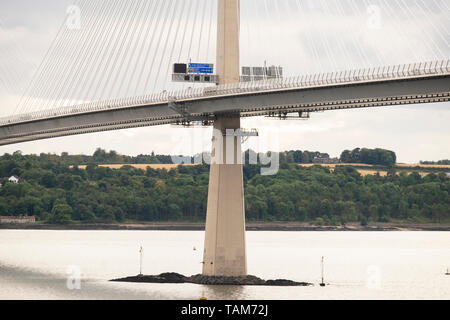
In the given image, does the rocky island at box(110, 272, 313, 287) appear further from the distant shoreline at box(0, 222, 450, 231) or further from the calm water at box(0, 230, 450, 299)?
the distant shoreline at box(0, 222, 450, 231)

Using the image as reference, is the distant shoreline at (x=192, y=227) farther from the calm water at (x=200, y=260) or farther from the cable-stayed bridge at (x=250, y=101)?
the cable-stayed bridge at (x=250, y=101)

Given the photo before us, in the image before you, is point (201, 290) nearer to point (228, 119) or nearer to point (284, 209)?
point (228, 119)

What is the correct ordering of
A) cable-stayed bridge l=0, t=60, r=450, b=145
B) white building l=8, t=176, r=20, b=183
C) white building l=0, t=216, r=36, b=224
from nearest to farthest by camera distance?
cable-stayed bridge l=0, t=60, r=450, b=145 < white building l=0, t=216, r=36, b=224 < white building l=8, t=176, r=20, b=183

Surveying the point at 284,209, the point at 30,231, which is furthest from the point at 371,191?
the point at 30,231

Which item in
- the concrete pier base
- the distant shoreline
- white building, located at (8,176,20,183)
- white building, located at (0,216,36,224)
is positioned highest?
white building, located at (8,176,20,183)

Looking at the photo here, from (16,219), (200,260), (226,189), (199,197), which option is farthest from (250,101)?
(16,219)

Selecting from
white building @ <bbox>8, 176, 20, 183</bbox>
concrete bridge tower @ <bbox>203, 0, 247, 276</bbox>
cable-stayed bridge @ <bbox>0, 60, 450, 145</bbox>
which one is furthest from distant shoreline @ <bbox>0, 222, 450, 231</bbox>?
concrete bridge tower @ <bbox>203, 0, 247, 276</bbox>
